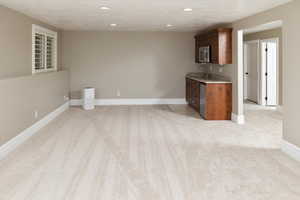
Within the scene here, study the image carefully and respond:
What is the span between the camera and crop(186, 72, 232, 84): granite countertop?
6.47 metres

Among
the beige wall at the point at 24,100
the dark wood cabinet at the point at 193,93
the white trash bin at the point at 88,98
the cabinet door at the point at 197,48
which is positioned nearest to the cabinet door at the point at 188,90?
the dark wood cabinet at the point at 193,93

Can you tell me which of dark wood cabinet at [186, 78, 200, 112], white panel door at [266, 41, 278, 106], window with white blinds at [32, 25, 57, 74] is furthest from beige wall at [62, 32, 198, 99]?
white panel door at [266, 41, 278, 106]

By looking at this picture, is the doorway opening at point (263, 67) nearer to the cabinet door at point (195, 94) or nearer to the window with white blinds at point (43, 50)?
the cabinet door at point (195, 94)

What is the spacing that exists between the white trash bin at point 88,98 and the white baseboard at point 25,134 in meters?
0.96

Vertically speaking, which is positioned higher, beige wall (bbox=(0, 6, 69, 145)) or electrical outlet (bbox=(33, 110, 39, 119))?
beige wall (bbox=(0, 6, 69, 145))

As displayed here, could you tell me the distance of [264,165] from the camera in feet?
11.6

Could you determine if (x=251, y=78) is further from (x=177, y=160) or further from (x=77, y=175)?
(x=77, y=175)

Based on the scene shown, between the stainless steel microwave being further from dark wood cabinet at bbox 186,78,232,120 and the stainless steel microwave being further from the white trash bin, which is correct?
the white trash bin

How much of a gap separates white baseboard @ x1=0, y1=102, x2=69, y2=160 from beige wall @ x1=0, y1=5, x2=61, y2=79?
0.98 meters

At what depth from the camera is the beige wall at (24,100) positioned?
157 inches

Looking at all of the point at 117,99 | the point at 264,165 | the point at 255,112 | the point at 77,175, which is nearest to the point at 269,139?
the point at 264,165

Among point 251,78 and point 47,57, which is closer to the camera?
point 47,57

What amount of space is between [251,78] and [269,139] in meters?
5.08

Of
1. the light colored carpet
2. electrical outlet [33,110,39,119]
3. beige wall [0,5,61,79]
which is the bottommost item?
the light colored carpet
